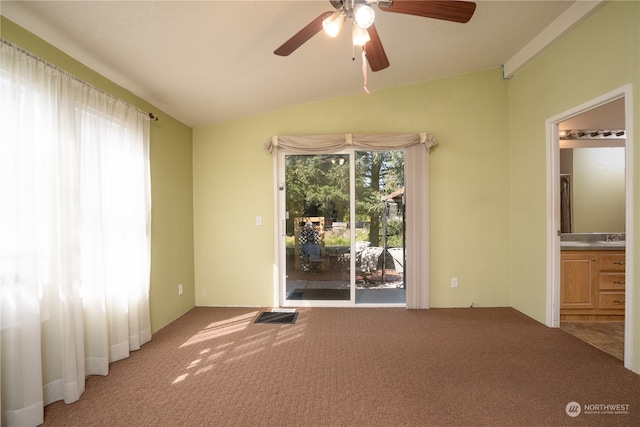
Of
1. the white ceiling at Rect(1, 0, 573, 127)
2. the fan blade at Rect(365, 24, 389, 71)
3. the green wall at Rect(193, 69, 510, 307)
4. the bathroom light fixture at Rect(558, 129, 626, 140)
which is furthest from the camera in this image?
the bathroom light fixture at Rect(558, 129, 626, 140)

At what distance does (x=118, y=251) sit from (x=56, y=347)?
807mm

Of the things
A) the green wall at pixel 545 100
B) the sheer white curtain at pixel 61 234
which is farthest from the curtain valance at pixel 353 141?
the sheer white curtain at pixel 61 234

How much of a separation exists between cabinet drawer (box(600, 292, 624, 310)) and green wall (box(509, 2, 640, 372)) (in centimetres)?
72

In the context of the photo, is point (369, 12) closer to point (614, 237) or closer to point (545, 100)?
point (545, 100)

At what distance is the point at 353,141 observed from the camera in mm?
3668

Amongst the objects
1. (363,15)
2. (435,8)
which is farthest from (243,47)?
(435,8)

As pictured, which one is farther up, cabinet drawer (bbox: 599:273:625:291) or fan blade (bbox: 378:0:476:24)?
fan blade (bbox: 378:0:476:24)

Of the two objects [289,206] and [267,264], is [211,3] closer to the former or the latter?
[289,206]

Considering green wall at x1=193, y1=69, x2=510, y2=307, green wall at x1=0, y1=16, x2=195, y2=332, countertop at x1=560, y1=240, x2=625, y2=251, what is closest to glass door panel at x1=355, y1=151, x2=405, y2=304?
green wall at x1=193, y1=69, x2=510, y2=307

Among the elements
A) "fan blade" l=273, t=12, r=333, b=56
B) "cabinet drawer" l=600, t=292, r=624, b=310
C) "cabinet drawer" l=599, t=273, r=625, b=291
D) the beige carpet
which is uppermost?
"fan blade" l=273, t=12, r=333, b=56

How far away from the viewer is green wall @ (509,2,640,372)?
2.22 metres

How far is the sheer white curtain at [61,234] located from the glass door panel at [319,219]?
177 cm

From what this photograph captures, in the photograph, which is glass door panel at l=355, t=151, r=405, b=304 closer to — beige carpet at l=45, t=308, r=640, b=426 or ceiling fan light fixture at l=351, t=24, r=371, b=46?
beige carpet at l=45, t=308, r=640, b=426

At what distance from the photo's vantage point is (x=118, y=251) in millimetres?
2529
